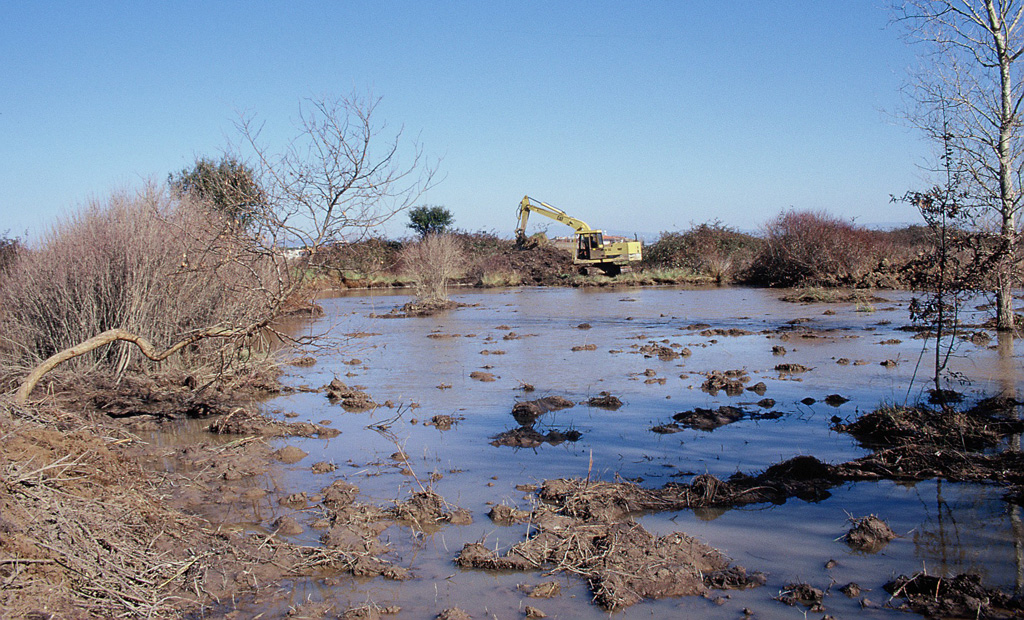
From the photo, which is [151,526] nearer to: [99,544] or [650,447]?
[99,544]

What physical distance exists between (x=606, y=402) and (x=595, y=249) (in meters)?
30.2

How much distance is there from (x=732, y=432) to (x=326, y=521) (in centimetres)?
426

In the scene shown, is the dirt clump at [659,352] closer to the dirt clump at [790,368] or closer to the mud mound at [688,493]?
the dirt clump at [790,368]

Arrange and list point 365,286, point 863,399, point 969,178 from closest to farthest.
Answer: point 863,399
point 969,178
point 365,286

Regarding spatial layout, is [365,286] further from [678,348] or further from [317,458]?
[317,458]

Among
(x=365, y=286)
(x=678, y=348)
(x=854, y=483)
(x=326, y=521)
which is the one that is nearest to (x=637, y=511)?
(x=854, y=483)

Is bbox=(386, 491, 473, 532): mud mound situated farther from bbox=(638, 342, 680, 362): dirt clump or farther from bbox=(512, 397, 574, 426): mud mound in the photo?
bbox=(638, 342, 680, 362): dirt clump

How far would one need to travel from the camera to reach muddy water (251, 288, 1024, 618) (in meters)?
4.37

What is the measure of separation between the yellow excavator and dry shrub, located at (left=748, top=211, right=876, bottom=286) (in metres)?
6.94

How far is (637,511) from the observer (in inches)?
217

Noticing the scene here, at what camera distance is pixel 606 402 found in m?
9.13

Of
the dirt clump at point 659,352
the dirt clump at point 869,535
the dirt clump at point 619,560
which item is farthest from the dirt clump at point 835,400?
the dirt clump at point 619,560

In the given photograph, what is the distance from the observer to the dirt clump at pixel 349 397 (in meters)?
9.66

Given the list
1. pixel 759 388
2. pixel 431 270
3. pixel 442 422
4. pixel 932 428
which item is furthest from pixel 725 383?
pixel 431 270
